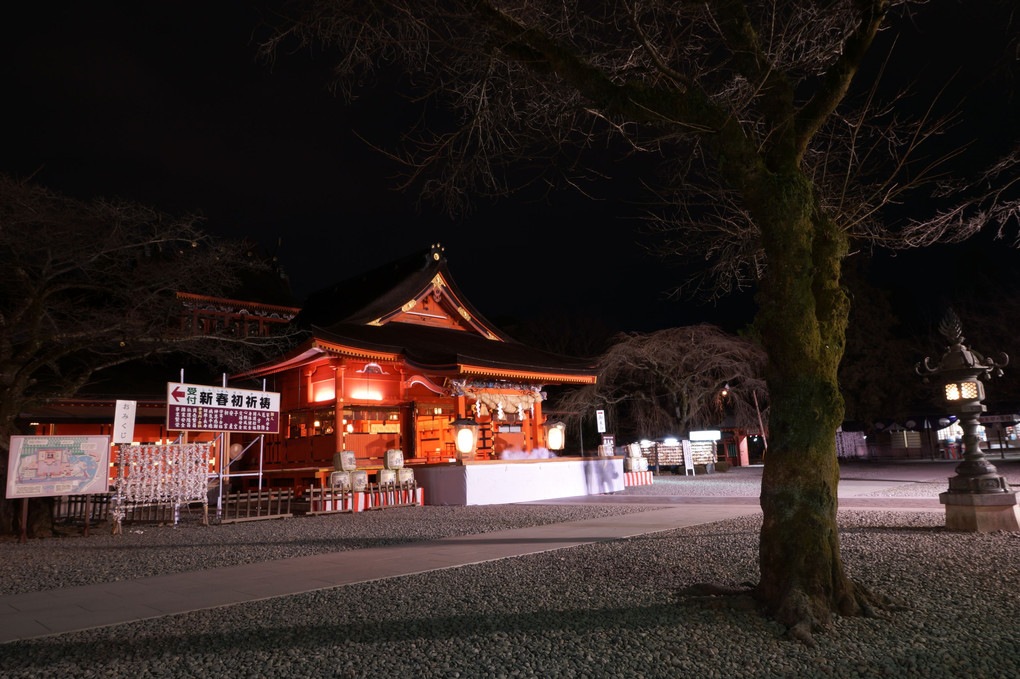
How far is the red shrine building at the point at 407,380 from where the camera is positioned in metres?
18.8

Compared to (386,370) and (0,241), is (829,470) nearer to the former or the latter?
(0,241)

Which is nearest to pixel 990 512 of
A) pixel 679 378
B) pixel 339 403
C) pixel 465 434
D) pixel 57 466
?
pixel 465 434

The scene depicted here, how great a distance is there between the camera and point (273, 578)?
7.11 m

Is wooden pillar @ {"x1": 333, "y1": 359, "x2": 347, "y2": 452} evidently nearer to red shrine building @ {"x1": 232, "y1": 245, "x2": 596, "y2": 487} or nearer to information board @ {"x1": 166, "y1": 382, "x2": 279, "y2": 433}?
red shrine building @ {"x1": 232, "y1": 245, "x2": 596, "y2": 487}

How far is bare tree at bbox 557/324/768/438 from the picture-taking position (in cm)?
2878

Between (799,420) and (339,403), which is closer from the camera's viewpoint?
(799,420)

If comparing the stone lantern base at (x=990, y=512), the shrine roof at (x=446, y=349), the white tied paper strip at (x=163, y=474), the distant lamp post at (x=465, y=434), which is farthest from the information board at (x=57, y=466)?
the stone lantern base at (x=990, y=512)

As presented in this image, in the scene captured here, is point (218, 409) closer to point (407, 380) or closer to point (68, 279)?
point (68, 279)

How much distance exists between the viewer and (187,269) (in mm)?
13609

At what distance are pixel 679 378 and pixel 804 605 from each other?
1023 inches

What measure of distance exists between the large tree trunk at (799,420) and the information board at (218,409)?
473 inches

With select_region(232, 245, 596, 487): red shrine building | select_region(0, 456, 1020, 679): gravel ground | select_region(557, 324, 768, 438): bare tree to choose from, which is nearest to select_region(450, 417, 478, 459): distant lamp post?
select_region(232, 245, 596, 487): red shrine building

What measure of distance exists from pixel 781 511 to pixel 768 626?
2.79 ft

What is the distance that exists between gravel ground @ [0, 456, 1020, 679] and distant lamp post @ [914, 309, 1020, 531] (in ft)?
3.34
